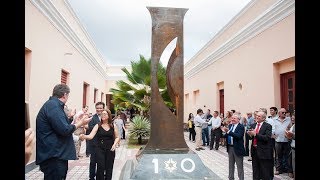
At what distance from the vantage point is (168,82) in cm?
655

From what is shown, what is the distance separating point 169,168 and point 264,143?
1.74 meters

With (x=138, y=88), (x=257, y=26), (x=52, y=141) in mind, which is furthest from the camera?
(x=138, y=88)

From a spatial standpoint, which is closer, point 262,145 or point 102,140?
point 102,140

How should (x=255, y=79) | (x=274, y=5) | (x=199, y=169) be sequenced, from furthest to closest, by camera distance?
(x=255, y=79) → (x=274, y=5) → (x=199, y=169)

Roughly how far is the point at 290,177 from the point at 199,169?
96.9 inches

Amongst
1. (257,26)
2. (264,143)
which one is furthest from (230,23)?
(264,143)

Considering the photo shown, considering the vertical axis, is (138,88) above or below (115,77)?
below

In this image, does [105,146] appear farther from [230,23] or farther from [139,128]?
[230,23]

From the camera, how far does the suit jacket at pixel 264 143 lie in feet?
17.6

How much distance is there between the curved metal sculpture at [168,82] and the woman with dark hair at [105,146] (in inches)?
49.4

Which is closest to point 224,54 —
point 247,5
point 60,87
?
point 247,5

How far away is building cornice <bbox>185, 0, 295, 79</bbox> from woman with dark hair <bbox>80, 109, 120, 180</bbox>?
18.2 feet
